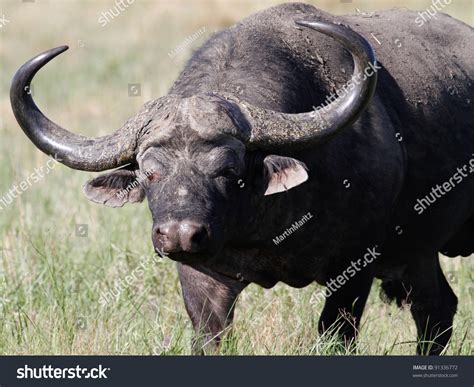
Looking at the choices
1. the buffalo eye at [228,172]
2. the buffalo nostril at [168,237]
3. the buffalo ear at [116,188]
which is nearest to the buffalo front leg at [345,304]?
the buffalo eye at [228,172]

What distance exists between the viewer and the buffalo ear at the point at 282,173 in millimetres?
6273

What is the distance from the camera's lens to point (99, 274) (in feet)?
28.3

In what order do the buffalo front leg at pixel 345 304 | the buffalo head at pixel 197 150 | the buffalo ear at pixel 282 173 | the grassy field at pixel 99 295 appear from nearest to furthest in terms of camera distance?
the buffalo head at pixel 197 150
the buffalo ear at pixel 282 173
the grassy field at pixel 99 295
the buffalo front leg at pixel 345 304

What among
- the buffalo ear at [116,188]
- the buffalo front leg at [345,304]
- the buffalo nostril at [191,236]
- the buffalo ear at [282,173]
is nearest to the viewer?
the buffalo nostril at [191,236]

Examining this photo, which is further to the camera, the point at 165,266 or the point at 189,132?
the point at 165,266

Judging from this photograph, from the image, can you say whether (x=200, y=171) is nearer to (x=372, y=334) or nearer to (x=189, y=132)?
(x=189, y=132)

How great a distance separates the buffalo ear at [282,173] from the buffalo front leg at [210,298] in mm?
1040

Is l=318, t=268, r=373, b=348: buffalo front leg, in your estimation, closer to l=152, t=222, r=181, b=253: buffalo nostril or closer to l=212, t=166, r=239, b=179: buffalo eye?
l=212, t=166, r=239, b=179: buffalo eye

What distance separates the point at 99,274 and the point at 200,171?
2.80 meters

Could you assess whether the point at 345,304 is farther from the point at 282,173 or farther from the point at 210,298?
the point at 282,173

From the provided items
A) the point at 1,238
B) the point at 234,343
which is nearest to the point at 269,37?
the point at 234,343

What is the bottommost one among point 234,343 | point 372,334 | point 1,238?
point 1,238

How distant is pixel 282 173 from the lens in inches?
249

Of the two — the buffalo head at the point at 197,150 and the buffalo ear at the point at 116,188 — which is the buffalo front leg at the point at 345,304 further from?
the buffalo ear at the point at 116,188
